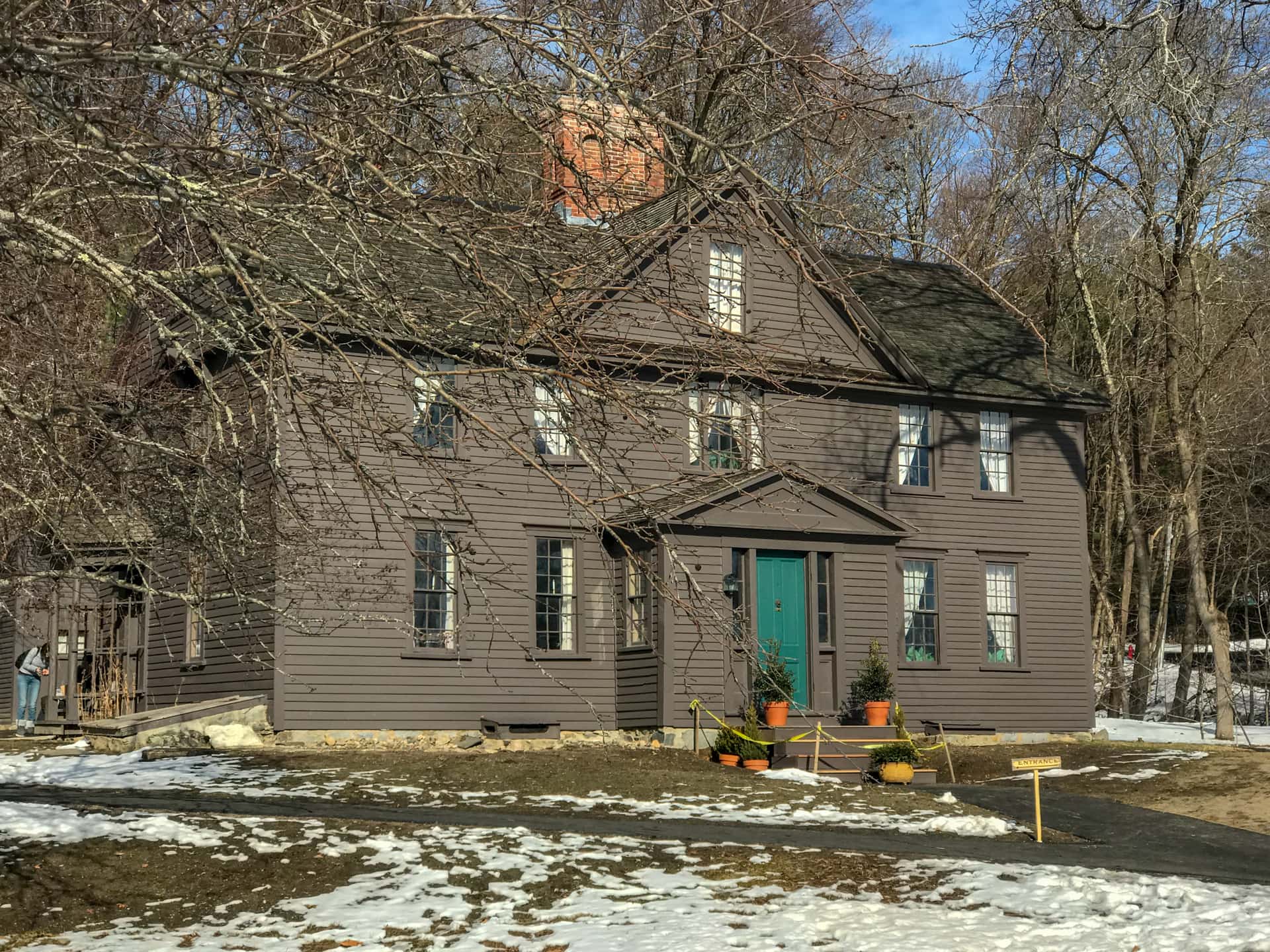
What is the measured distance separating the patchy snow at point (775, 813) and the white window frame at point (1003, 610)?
10.6 meters

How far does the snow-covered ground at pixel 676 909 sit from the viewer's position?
412 inches

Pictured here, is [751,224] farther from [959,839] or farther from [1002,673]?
[1002,673]

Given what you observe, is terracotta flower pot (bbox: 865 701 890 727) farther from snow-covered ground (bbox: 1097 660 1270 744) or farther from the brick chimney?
the brick chimney

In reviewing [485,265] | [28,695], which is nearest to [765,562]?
[28,695]

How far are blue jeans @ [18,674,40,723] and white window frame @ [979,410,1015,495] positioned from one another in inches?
655

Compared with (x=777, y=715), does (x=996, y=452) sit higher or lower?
higher

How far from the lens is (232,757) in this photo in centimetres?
1906

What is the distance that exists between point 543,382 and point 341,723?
15.2 meters

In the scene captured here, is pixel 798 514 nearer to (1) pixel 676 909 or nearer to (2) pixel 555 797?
(2) pixel 555 797

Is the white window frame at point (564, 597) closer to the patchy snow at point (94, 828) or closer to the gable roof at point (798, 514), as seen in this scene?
the gable roof at point (798, 514)

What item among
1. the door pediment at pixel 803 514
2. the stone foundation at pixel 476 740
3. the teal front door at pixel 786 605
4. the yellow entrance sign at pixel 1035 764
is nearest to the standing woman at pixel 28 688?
the stone foundation at pixel 476 740

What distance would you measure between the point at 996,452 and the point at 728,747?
911 cm

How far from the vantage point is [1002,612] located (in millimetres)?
26828

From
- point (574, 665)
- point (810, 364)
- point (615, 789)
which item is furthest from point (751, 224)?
point (574, 665)
